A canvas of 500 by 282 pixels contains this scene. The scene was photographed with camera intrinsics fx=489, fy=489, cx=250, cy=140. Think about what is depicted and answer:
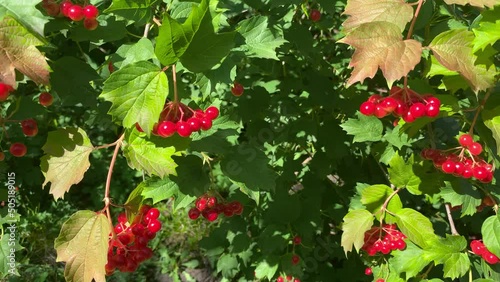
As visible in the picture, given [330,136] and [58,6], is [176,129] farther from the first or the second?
[330,136]

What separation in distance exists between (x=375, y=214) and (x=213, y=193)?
0.66 m

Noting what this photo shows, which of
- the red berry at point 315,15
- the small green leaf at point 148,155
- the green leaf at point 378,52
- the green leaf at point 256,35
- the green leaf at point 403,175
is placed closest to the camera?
the green leaf at point 378,52

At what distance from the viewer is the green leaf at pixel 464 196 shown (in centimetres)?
186

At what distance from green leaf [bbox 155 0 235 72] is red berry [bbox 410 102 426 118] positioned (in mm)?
563

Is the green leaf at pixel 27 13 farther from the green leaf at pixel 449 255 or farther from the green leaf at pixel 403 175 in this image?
the green leaf at pixel 449 255

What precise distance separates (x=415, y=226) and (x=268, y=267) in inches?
40.7

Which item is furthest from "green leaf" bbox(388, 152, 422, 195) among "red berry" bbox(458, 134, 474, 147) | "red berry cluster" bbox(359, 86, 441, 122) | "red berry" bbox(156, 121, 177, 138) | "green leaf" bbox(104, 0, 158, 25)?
"green leaf" bbox(104, 0, 158, 25)

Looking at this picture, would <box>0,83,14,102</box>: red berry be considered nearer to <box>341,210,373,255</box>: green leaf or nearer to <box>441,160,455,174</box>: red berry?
<box>341,210,373,255</box>: green leaf

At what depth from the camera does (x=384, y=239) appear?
1.98m

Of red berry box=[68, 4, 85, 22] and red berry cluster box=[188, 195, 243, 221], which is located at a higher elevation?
red berry box=[68, 4, 85, 22]

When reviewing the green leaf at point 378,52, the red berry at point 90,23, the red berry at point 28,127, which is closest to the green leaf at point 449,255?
the green leaf at point 378,52

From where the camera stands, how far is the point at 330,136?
2594 mm

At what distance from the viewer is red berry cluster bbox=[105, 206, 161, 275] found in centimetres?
156

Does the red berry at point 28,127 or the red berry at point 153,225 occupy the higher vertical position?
the red berry at point 28,127
